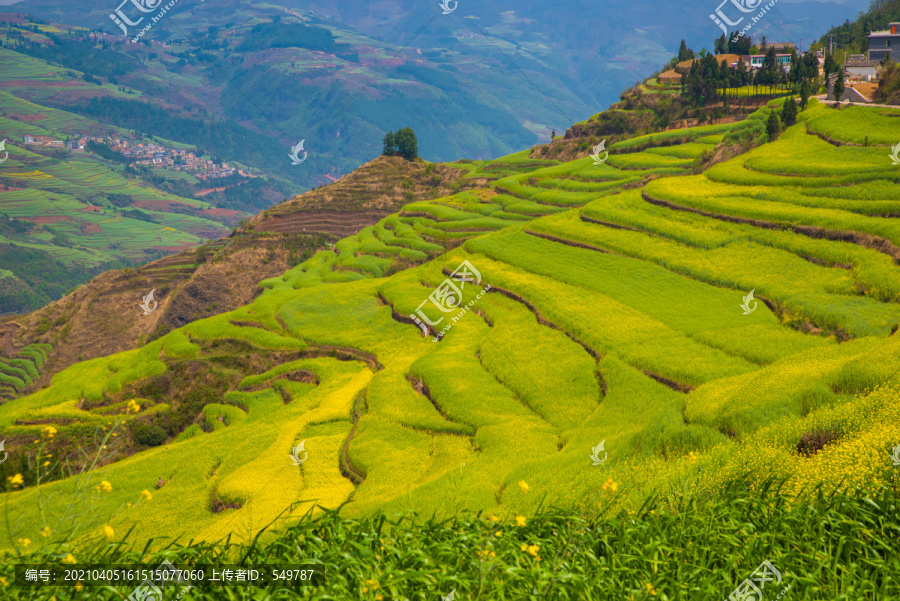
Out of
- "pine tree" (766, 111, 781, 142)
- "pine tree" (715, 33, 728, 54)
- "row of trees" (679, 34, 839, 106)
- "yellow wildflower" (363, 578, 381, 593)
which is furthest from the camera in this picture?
"pine tree" (715, 33, 728, 54)

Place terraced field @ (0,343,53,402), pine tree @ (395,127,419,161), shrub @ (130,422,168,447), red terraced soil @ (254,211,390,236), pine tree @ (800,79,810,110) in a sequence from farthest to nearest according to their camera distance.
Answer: pine tree @ (395,127,419,161) → red terraced soil @ (254,211,390,236) → terraced field @ (0,343,53,402) → pine tree @ (800,79,810,110) → shrub @ (130,422,168,447)

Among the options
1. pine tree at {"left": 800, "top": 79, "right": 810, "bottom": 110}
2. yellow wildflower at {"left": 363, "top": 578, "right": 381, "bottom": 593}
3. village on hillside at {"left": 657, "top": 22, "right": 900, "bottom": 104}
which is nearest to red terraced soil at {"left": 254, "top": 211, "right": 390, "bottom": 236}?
village on hillside at {"left": 657, "top": 22, "right": 900, "bottom": 104}

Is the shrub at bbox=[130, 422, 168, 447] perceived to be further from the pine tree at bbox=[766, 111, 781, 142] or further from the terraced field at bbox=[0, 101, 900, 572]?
the pine tree at bbox=[766, 111, 781, 142]

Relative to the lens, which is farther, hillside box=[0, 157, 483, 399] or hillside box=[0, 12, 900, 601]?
hillside box=[0, 157, 483, 399]

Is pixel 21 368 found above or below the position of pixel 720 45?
below

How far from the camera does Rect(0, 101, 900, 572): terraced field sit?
1468 centimetres

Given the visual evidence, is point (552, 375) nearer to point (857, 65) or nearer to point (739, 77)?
point (739, 77)

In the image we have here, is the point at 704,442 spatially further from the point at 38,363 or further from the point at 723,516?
the point at 38,363

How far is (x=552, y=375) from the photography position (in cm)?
2633

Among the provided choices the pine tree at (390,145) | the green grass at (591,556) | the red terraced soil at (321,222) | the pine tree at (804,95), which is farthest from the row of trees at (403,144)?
the green grass at (591,556)

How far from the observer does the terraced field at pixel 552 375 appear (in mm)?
14680

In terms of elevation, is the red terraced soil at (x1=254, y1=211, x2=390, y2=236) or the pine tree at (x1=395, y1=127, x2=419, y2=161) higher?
the pine tree at (x1=395, y1=127, x2=419, y2=161)

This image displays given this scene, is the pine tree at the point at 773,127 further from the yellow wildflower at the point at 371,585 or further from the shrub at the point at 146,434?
the yellow wildflower at the point at 371,585

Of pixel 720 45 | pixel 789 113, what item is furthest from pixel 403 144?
pixel 789 113
